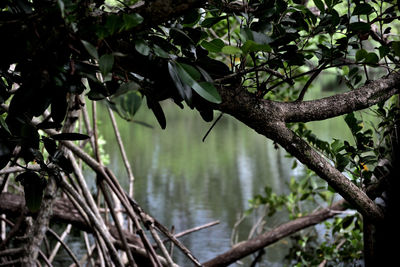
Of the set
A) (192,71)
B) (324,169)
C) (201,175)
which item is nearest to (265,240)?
(324,169)

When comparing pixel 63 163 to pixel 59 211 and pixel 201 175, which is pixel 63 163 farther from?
pixel 201 175

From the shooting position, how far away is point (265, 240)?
261cm

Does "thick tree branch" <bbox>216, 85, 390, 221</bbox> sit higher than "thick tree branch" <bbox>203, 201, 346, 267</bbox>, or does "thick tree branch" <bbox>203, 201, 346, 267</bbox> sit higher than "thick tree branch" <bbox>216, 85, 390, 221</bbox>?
"thick tree branch" <bbox>216, 85, 390, 221</bbox>

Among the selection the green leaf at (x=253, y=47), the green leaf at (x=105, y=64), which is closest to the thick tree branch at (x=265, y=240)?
the green leaf at (x=253, y=47)

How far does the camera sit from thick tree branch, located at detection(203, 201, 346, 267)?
2557 millimetres

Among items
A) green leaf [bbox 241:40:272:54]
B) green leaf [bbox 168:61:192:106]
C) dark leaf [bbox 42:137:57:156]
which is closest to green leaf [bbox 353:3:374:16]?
green leaf [bbox 241:40:272:54]

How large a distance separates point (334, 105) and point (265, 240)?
5.88 feet

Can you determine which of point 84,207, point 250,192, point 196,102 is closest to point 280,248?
point 250,192

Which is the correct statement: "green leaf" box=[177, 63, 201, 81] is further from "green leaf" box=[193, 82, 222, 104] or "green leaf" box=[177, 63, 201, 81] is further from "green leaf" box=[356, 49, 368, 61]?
"green leaf" box=[356, 49, 368, 61]

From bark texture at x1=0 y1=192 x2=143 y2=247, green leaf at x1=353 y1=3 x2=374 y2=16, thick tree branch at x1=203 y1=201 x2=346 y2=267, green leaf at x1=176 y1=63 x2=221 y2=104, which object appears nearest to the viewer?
green leaf at x1=176 y1=63 x2=221 y2=104

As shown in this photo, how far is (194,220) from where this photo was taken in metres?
3.93

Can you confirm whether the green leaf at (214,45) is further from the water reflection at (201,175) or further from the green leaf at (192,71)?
the water reflection at (201,175)

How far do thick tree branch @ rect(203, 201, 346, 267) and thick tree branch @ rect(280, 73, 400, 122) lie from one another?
63.6 inches

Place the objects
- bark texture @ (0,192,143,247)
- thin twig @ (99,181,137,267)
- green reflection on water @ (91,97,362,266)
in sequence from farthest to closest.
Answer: green reflection on water @ (91,97,362,266) < bark texture @ (0,192,143,247) < thin twig @ (99,181,137,267)
